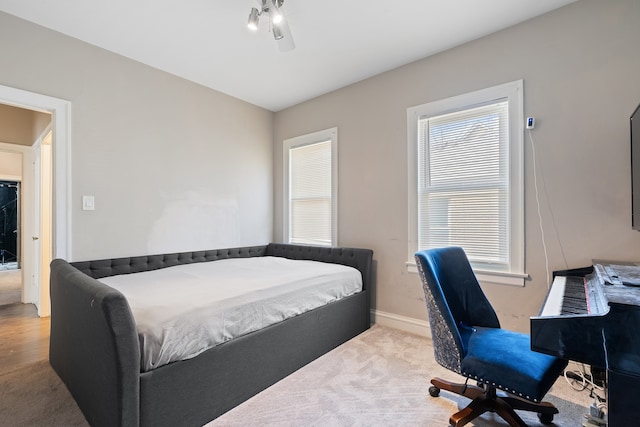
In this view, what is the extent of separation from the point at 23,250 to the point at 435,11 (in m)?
5.31

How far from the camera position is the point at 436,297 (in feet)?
5.19

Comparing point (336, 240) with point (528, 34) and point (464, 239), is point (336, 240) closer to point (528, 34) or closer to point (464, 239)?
point (464, 239)

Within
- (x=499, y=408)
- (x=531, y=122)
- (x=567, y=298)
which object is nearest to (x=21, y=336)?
(x=499, y=408)

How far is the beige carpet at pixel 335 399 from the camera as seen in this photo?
5.39 feet

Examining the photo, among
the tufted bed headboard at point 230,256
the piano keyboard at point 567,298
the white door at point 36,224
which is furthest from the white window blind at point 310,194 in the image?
the white door at point 36,224

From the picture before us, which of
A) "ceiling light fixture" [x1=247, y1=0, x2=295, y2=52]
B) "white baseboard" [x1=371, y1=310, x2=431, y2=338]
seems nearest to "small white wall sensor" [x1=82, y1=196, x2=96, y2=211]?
"ceiling light fixture" [x1=247, y1=0, x2=295, y2=52]

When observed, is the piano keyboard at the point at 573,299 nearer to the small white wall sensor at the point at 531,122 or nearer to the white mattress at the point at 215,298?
the small white wall sensor at the point at 531,122

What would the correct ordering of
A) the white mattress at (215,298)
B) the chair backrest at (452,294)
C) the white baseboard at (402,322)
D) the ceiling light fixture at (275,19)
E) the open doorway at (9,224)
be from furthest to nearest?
the open doorway at (9,224) < the white baseboard at (402,322) < the ceiling light fixture at (275,19) < the chair backrest at (452,294) < the white mattress at (215,298)

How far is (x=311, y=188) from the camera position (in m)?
3.84

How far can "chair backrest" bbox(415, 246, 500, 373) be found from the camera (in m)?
1.62

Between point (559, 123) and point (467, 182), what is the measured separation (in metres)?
0.74

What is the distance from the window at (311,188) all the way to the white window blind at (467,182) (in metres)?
1.09

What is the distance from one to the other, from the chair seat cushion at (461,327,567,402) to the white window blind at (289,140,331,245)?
2.27m

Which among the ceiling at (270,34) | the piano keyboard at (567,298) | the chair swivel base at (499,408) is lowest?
the chair swivel base at (499,408)
